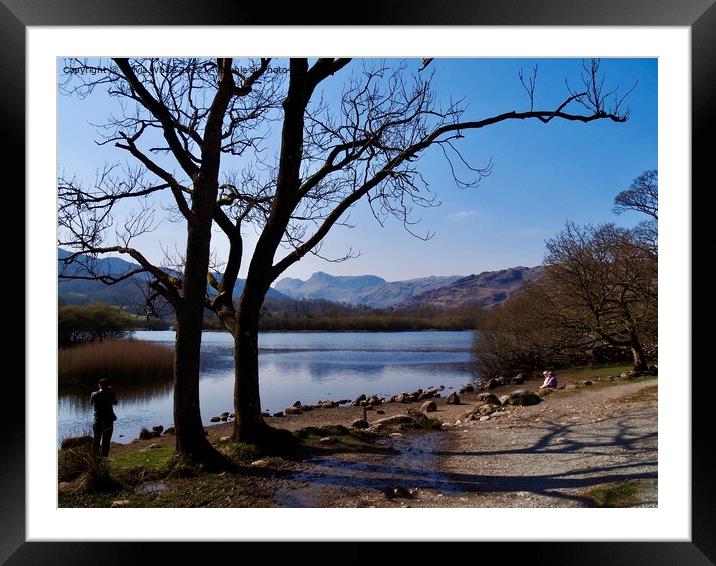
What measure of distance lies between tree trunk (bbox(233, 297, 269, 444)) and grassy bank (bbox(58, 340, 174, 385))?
465 cm

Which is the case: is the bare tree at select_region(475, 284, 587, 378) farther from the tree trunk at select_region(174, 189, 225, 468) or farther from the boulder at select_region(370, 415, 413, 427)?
the tree trunk at select_region(174, 189, 225, 468)

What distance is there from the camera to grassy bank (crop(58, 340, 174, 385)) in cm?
885

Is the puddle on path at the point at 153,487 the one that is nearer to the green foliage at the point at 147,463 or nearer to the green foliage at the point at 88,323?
the green foliage at the point at 147,463

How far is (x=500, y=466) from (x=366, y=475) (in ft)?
4.40

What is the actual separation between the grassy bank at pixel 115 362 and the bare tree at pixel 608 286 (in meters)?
→ 8.24

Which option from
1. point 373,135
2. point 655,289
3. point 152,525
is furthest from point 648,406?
point 152,525

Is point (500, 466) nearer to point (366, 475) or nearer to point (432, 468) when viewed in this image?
point (432, 468)

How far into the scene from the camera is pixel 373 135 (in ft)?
18.4

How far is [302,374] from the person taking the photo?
43.2 ft

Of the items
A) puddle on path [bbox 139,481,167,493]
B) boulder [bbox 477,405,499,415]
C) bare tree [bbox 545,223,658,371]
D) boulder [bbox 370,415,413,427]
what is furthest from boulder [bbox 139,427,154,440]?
bare tree [bbox 545,223,658,371]
